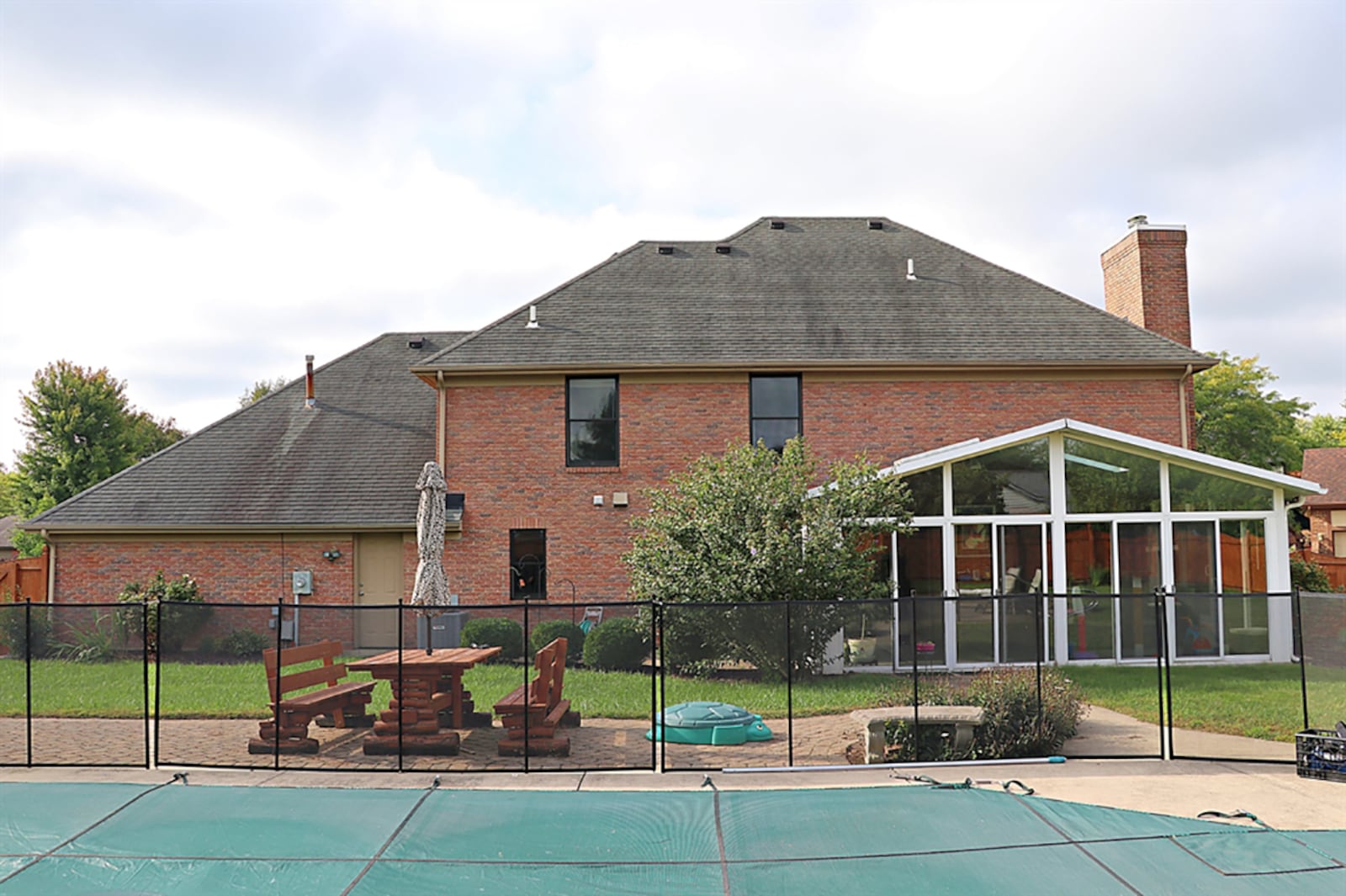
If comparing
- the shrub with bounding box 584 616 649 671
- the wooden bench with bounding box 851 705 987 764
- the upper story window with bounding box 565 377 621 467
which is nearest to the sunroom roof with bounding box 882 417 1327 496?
the shrub with bounding box 584 616 649 671

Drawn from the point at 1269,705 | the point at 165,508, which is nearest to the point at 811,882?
the point at 1269,705

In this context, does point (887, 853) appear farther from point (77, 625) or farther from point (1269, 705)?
point (77, 625)

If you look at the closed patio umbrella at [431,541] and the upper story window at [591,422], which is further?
the upper story window at [591,422]

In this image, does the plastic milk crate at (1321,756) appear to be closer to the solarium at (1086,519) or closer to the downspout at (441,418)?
the solarium at (1086,519)

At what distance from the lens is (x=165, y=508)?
864 inches

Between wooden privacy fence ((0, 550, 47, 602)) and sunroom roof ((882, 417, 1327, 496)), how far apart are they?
1794cm

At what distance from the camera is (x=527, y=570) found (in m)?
21.3

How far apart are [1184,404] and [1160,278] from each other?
11.6ft

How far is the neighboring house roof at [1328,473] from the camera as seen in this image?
4422 cm

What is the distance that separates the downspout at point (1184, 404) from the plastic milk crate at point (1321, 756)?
40.2 ft

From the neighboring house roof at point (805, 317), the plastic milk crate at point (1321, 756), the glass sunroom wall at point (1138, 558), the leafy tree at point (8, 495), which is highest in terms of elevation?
the neighboring house roof at point (805, 317)

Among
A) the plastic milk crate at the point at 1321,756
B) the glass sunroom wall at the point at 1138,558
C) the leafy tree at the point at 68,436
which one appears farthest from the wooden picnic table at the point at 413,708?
the leafy tree at the point at 68,436

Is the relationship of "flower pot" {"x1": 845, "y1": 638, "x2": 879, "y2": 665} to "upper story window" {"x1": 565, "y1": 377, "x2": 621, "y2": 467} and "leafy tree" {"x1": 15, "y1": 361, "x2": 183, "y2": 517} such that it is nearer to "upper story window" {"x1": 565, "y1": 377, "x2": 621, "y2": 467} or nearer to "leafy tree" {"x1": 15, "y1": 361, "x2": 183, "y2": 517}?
"upper story window" {"x1": 565, "y1": 377, "x2": 621, "y2": 467}

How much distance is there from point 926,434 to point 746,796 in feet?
43.3
